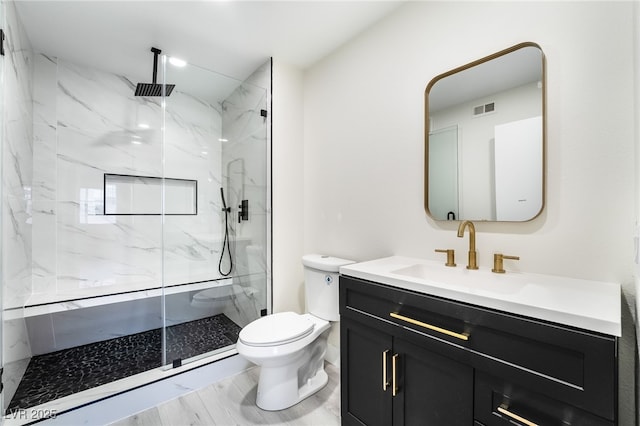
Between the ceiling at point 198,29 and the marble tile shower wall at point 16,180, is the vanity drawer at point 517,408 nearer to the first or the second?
the ceiling at point 198,29

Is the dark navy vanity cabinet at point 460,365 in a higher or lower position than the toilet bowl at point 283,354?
higher

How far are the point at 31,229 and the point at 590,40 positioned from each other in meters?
3.80

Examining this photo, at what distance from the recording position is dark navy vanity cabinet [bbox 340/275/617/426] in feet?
2.49

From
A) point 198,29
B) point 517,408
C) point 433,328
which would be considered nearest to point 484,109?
point 433,328

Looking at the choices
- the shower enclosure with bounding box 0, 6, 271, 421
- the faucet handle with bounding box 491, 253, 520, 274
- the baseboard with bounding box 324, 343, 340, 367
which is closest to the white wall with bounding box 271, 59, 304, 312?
the shower enclosure with bounding box 0, 6, 271, 421

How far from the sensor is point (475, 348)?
0.95 m

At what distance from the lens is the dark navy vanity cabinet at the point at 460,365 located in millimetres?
758

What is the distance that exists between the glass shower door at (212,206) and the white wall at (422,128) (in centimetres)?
61

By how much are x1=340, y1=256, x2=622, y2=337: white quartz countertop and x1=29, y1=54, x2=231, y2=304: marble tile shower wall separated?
1629 mm

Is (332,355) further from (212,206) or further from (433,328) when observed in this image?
(212,206)

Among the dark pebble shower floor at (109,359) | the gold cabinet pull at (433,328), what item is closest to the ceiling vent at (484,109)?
the gold cabinet pull at (433,328)

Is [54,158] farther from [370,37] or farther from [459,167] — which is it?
[459,167]

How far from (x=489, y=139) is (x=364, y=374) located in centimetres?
133

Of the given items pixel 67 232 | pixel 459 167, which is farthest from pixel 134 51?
pixel 459 167
